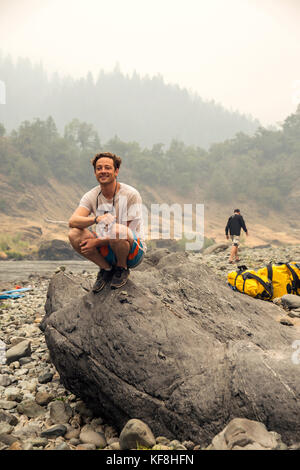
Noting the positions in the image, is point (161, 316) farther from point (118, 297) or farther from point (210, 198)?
point (210, 198)

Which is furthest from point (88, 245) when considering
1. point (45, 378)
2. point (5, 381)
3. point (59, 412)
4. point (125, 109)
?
point (125, 109)

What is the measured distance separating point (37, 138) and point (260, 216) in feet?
118

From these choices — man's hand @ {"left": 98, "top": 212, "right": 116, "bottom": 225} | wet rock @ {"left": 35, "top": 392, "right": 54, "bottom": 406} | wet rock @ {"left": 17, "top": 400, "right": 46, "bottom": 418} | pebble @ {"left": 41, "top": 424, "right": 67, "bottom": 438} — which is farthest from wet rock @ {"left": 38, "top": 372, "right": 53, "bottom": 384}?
man's hand @ {"left": 98, "top": 212, "right": 116, "bottom": 225}

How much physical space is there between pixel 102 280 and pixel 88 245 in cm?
70

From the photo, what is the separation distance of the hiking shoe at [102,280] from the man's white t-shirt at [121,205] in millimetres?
637

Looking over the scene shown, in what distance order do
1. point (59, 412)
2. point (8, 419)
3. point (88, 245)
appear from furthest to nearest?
1. point (59, 412)
2. point (8, 419)
3. point (88, 245)

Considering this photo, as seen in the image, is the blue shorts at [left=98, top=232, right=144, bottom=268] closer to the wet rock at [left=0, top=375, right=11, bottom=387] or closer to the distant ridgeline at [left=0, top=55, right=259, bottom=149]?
the wet rock at [left=0, top=375, right=11, bottom=387]

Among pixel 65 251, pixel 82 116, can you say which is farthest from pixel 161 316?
pixel 82 116

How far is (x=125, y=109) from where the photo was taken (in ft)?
486

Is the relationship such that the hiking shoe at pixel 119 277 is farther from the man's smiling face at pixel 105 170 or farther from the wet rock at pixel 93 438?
the wet rock at pixel 93 438

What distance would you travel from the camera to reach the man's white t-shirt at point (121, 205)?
12.1 ft

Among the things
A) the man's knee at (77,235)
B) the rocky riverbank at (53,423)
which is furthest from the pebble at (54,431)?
the man's knee at (77,235)

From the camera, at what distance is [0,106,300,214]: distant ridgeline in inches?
1860

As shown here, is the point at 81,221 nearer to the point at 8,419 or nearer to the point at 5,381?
the point at 8,419
